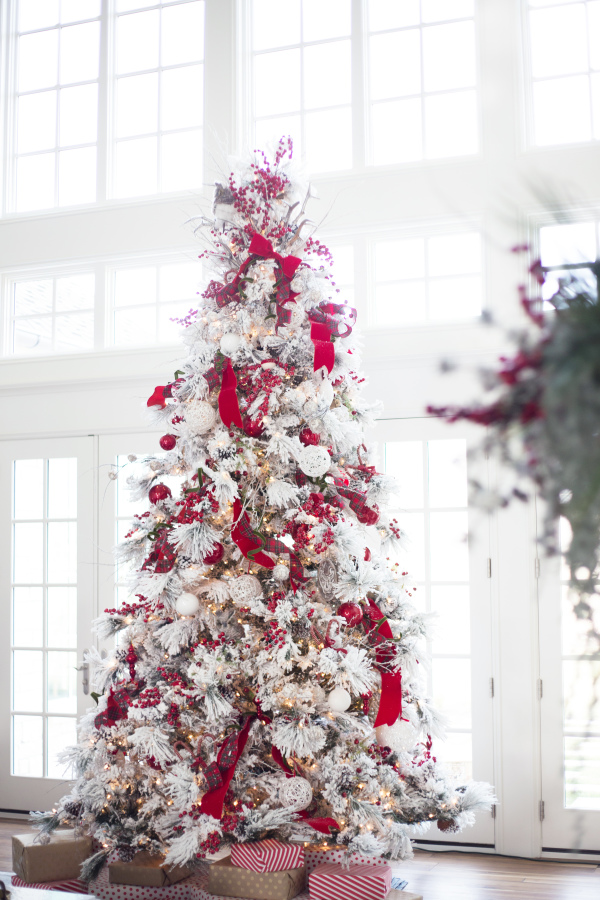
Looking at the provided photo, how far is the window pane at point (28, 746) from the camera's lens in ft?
14.4

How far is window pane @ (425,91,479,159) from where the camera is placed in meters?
4.05

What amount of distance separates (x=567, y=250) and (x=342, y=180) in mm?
3787

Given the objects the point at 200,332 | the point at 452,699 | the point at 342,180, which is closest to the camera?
the point at 200,332

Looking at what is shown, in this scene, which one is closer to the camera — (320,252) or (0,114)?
(320,252)

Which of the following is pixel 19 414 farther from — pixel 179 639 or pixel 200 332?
pixel 179 639

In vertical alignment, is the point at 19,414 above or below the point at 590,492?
above

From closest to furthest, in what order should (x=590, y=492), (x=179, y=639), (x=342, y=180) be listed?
1. (x=590, y=492)
2. (x=179, y=639)
3. (x=342, y=180)

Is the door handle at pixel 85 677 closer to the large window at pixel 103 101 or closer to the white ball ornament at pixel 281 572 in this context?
the white ball ornament at pixel 281 572

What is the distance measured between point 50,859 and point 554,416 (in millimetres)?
2981

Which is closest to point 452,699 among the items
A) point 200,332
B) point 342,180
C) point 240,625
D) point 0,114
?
point 240,625

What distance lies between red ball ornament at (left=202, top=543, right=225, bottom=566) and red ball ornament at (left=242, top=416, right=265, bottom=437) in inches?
16.4

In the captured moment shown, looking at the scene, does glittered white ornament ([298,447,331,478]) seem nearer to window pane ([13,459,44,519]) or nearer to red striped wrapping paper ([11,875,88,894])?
red striped wrapping paper ([11,875,88,894])

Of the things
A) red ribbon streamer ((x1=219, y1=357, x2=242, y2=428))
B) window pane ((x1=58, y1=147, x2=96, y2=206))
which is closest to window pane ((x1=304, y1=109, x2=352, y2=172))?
window pane ((x1=58, y1=147, x2=96, y2=206))

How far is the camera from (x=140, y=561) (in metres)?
2.95
